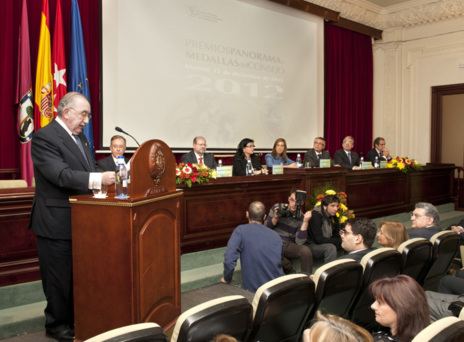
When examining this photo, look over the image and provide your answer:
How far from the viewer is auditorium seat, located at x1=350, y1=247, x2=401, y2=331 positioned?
2.25 metres

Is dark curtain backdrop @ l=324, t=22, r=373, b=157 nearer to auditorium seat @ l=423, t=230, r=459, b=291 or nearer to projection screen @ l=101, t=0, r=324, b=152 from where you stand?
projection screen @ l=101, t=0, r=324, b=152

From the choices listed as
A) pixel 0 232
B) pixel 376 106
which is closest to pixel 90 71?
pixel 0 232

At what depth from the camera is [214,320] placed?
140 cm

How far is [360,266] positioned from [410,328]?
19.2 inches

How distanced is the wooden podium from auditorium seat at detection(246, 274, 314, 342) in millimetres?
552

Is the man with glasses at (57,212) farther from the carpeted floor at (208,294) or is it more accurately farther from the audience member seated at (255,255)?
the audience member seated at (255,255)

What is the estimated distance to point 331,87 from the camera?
9.18 m

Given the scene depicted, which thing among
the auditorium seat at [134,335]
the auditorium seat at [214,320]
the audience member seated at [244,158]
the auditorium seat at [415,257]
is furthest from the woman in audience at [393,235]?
the audience member seated at [244,158]

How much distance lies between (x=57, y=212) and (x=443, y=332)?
5.89 feet

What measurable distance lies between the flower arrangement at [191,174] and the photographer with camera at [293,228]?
72 cm

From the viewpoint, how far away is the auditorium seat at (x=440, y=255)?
283cm

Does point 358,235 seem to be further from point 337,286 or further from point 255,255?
point 337,286

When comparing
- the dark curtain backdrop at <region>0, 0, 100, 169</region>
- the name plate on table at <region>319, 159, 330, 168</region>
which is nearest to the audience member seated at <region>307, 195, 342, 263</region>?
the name plate on table at <region>319, 159, 330, 168</region>

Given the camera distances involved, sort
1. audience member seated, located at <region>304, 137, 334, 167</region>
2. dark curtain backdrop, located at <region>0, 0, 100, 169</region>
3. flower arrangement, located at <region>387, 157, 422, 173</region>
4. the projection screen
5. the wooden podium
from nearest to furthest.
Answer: the wooden podium → dark curtain backdrop, located at <region>0, 0, 100, 169</region> → the projection screen → audience member seated, located at <region>304, 137, 334, 167</region> → flower arrangement, located at <region>387, 157, 422, 173</region>
